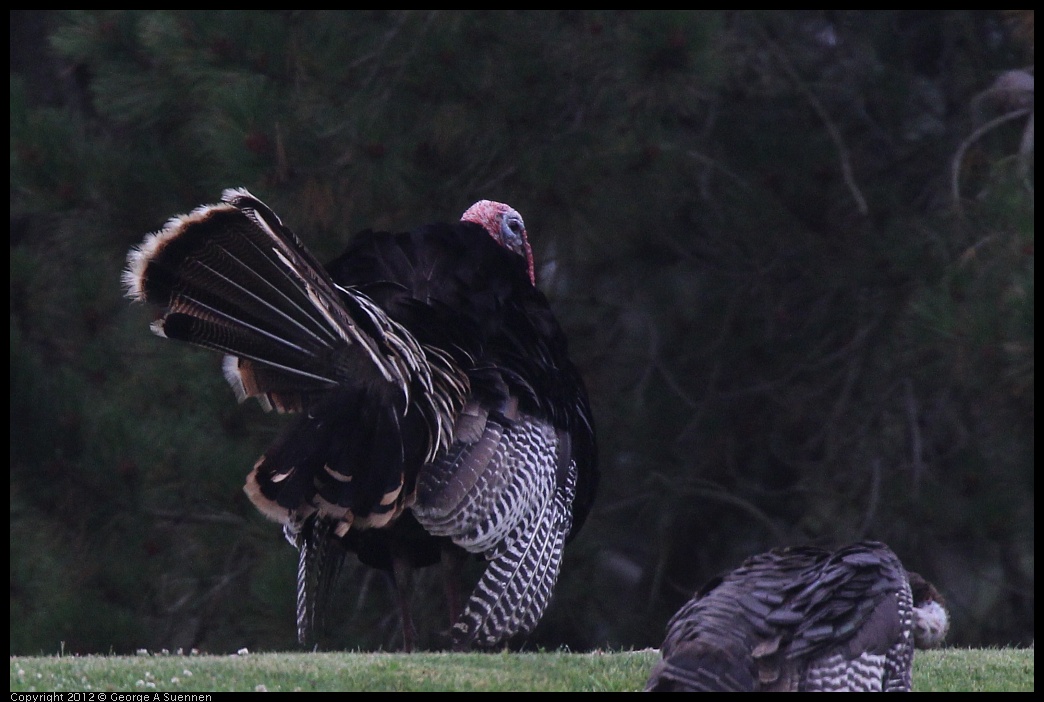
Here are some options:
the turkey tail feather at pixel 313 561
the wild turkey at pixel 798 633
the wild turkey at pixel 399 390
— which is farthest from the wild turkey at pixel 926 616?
the turkey tail feather at pixel 313 561

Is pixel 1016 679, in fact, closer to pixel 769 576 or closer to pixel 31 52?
pixel 769 576

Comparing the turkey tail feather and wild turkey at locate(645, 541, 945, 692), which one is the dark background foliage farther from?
wild turkey at locate(645, 541, 945, 692)

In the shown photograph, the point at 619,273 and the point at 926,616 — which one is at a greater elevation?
the point at 926,616

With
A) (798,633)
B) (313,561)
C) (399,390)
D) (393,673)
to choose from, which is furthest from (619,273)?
(798,633)

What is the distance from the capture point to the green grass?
407 cm

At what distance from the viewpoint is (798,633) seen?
380 centimetres

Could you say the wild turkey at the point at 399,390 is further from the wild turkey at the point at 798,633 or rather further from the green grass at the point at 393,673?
the wild turkey at the point at 798,633

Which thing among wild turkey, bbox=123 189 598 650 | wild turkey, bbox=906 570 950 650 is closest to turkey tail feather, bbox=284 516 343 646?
wild turkey, bbox=123 189 598 650

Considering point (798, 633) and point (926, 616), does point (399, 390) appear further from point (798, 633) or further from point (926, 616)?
point (926, 616)

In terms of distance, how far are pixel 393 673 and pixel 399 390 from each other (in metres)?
0.92

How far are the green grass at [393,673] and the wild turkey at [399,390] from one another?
1.35 feet

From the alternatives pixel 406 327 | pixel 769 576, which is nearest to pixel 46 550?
pixel 406 327

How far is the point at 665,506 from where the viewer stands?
876 centimetres
